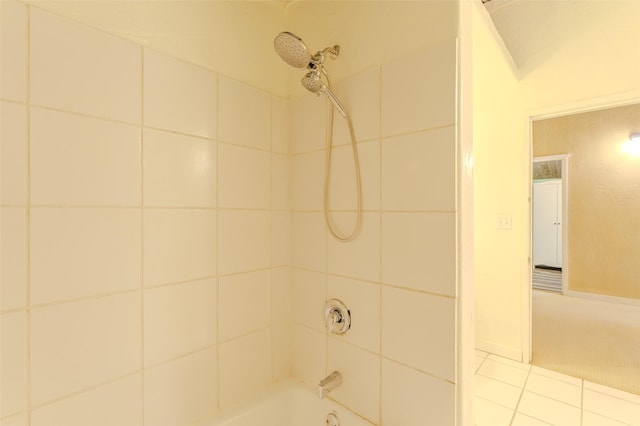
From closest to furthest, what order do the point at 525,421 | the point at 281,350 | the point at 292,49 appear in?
the point at 292,49 → the point at 281,350 → the point at 525,421

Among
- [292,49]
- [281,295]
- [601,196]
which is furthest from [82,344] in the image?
[601,196]

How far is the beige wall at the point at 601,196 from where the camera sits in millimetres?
3539

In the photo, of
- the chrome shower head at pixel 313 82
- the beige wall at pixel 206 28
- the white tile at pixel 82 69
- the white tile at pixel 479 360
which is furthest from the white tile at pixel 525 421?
the white tile at pixel 82 69

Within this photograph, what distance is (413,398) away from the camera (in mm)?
838

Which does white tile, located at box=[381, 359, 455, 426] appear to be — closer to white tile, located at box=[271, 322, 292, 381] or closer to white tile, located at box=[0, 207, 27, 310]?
white tile, located at box=[271, 322, 292, 381]

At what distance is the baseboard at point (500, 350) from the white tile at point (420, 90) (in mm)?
2353

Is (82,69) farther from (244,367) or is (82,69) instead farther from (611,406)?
(611,406)

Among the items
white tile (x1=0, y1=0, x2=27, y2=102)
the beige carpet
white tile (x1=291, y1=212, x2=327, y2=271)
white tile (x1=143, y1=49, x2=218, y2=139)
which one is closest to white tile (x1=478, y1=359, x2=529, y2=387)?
the beige carpet

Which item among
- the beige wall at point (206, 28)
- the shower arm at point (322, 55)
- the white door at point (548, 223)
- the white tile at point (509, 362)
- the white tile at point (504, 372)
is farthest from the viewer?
the white door at point (548, 223)

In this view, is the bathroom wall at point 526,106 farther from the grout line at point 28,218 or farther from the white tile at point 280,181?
the grout line at point 28,218

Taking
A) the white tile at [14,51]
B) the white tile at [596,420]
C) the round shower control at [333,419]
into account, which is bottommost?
the white tile at [596,420]

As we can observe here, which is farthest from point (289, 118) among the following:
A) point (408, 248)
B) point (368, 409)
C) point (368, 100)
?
point (368, 409)

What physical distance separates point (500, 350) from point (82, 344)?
278 cm

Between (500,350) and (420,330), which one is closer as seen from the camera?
(420,330)
